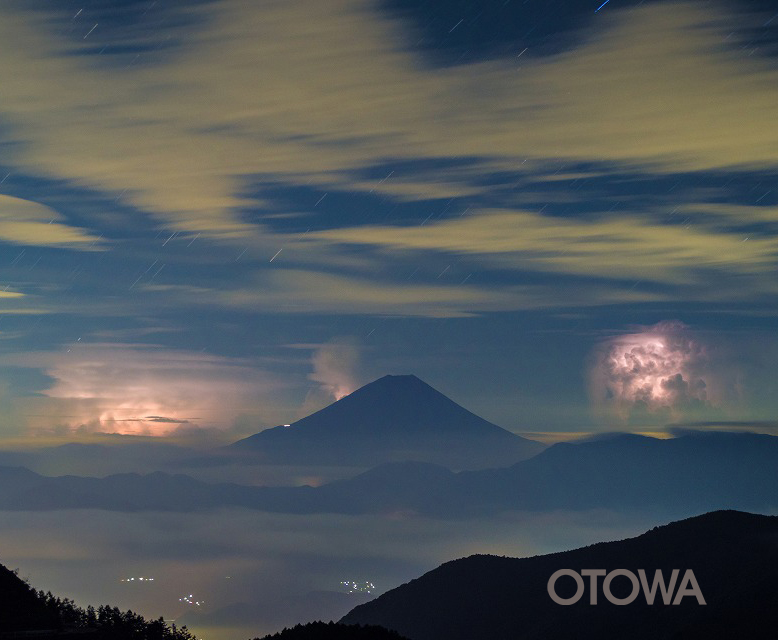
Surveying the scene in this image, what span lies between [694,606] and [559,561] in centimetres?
3020

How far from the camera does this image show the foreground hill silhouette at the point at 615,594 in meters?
92.1

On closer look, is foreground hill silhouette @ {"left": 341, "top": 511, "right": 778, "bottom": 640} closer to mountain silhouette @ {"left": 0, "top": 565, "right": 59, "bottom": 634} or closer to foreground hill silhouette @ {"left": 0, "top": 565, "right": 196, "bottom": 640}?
foreground hill silhouette @ {"left": 0, "top": 565, "right": 196, "bottom": 640}

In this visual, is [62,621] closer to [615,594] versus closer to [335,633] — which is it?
[335,633]

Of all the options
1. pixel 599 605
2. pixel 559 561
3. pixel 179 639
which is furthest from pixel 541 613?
pixel 179 639

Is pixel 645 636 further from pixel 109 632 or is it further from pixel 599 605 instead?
pixel 109 632

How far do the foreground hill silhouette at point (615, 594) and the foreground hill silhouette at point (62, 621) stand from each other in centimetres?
5230

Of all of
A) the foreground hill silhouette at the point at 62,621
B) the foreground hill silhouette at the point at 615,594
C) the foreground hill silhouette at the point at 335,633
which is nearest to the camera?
the foreground hill silhouette at the point at 62,621

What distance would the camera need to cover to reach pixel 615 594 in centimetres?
11438

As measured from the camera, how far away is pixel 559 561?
414ft

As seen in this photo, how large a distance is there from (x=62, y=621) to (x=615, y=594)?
73.6 metres

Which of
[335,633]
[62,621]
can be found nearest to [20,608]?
[62,621]

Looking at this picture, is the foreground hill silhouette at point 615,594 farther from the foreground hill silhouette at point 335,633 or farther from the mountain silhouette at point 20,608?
the mountain silhouette at point 20,608

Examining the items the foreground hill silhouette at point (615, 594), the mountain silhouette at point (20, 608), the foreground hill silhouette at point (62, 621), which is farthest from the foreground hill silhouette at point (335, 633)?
the foreground hill silhouette at point (615, 594)

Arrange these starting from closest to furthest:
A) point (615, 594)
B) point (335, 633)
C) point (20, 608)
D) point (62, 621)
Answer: point (62, 621) < point (20, 608) < point (335, 633) < point (615, 594)
